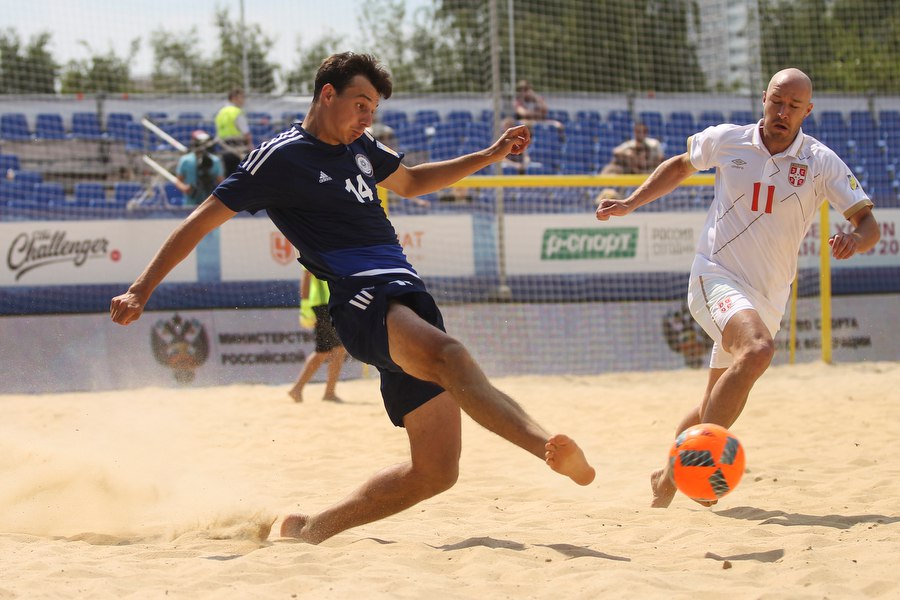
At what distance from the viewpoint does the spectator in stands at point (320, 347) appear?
29.0 ft

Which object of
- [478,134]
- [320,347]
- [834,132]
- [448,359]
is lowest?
[320,347]

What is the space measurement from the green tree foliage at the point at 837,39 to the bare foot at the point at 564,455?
660 inches

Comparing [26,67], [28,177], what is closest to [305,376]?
[28,177]

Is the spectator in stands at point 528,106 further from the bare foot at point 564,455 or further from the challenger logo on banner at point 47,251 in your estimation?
the bare foot at point 564,455

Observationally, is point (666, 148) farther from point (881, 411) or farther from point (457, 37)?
point (881, 411)

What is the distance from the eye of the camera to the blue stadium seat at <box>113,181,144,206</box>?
46.4ft

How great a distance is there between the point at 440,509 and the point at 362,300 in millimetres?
1700

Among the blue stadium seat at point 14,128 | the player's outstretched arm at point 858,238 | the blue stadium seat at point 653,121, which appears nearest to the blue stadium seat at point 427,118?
the blue stadium seat at point 653,121

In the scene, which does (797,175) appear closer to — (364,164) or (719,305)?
(719,305)

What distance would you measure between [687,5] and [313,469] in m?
15.6

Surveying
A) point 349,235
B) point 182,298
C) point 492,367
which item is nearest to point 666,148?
point 492,367

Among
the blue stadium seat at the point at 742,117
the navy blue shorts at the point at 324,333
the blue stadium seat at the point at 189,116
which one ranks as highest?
the blue stadium seat at the point at 189,116

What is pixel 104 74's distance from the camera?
18078mm

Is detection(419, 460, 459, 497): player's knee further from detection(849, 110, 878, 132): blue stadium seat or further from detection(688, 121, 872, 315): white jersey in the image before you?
detection(849, 110, 878, 132): blue stadium seat
